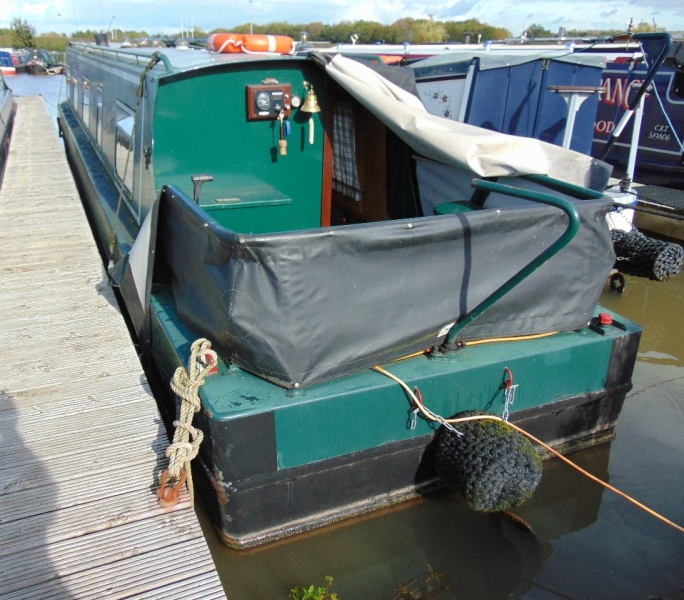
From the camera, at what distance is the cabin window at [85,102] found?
30.0ft

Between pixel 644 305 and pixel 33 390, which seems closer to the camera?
pixel 33 390

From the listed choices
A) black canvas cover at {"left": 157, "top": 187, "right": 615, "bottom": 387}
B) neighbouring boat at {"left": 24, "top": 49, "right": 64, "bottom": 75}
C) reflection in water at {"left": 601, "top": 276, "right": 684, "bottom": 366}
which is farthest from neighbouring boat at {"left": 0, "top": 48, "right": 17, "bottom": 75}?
black canvas cover at {"left": 157, "top": 187, "right": 615, "bottom": 387}

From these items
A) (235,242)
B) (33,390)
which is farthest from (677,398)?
(33,390)

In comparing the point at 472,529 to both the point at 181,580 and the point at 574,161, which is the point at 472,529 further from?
the point at 574,161

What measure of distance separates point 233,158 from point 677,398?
151 inches

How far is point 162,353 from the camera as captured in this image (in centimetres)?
378

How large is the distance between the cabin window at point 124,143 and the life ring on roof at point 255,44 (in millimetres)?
979

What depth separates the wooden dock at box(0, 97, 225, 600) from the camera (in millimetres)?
2621

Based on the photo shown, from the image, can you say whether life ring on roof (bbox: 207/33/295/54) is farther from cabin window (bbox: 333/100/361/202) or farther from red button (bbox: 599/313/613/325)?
red button (bbox: 599/313/613/325)

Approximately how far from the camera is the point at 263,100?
4434 millimetres

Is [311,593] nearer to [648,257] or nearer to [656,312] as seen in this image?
[648,257]

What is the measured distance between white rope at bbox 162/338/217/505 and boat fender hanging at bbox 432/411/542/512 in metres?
1.26

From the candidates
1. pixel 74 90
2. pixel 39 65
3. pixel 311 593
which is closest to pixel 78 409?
pixel 311 593

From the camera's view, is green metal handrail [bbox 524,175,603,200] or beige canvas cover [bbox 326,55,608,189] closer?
green metal handrail [bbox 524,175,603,200]
